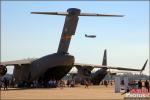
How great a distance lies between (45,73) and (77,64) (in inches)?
260

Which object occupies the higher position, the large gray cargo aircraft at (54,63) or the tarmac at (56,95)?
the large gray cargo aircraft at (54,63)

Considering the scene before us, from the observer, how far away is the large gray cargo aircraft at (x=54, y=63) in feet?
124

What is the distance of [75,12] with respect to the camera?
37.1 metres

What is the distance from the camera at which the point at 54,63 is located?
1532 inches

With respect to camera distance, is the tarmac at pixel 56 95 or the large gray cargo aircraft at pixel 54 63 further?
the large gray cargo aircraft at pixel 54 63

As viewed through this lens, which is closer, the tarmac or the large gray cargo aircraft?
the tarmac

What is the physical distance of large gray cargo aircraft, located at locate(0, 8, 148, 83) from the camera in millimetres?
37750

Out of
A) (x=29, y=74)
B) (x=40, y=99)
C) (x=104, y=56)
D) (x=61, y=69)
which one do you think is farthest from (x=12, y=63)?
(x=104, y=56)

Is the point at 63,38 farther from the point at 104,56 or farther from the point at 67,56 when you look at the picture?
the point at 104,56

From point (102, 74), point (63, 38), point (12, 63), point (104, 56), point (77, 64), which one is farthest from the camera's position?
point (104, 56)

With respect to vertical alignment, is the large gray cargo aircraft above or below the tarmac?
above

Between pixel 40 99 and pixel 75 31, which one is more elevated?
pixel 75 31

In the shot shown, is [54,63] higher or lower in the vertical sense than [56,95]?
higher

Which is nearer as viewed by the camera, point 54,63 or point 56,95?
point 56,95
